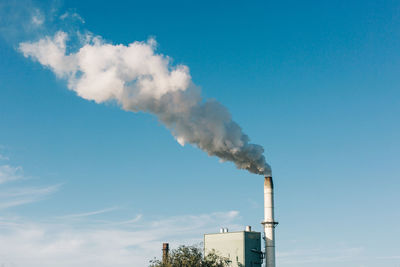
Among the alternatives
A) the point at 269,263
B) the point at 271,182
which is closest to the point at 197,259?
the point at 269,263

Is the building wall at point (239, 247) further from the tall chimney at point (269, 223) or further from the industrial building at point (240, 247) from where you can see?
the tall chimney at point (269, 223)

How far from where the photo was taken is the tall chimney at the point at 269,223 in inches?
2282

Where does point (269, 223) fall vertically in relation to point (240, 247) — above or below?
above

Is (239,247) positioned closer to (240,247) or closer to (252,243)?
(240,247)

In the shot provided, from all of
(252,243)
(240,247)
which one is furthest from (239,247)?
(252,243)

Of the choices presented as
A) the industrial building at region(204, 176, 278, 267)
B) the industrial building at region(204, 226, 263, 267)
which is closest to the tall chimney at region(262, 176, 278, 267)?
the industrial building at region(204, 176, 278, 267)

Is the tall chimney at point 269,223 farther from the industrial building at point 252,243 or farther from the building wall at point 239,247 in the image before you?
the building wall at point 239,247

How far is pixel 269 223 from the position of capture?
5897 centimetres

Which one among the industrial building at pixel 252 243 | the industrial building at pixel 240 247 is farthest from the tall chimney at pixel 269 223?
the industrial building at pixel 240 247

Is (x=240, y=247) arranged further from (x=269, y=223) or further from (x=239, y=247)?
(x=269, y=223)

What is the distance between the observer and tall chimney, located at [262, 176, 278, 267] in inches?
2282

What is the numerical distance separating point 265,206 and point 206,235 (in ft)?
30.1

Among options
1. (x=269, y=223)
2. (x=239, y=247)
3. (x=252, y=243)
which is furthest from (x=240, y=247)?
(x=269, y=223)

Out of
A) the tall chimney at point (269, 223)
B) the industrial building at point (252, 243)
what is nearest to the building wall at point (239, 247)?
the industrial building at point (252, 243)
